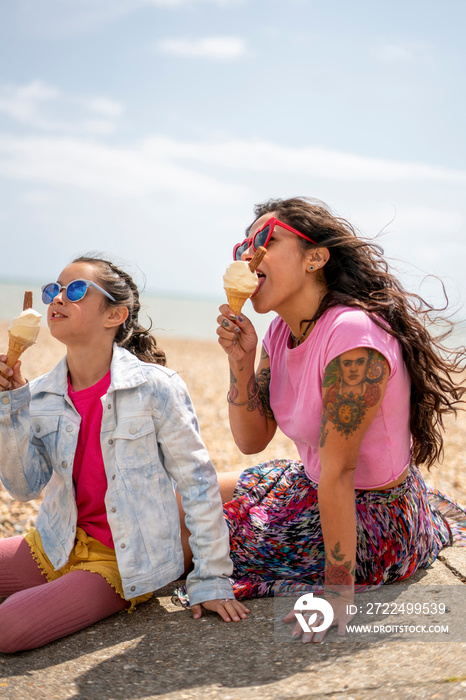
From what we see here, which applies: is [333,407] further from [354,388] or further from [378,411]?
[378,411]

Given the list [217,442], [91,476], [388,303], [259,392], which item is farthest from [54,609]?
[217,442]

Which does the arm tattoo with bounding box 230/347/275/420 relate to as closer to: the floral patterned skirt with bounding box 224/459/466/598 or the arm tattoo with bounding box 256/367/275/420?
the arm tattoo with bounding box 256/367/275/420

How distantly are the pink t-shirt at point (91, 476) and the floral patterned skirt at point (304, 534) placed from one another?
0.84m

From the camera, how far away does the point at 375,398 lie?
128 inches

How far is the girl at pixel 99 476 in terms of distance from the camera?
351cm

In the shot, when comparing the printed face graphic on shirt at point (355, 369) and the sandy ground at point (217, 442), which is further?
the sandy ground at point (217, 442)

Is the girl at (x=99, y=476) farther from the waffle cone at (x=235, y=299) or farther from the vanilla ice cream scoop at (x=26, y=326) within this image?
the waffle cone at (x=235, y=299)

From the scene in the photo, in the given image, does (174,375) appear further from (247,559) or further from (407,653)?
(407,653)

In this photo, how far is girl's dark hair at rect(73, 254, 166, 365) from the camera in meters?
3.97

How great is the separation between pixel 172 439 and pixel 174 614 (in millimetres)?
961

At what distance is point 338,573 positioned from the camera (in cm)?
327

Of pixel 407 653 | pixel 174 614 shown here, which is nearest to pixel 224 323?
pixel 174 614

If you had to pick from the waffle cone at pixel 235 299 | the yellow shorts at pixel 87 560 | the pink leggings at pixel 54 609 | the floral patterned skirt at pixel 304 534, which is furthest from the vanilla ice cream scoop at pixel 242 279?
the pink leggings at pixel 54 609

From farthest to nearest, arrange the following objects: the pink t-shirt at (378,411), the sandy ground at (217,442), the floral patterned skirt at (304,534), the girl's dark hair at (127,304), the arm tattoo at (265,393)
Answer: the sandy ground at (217,442) → the arm tattoo at (265,393) → the girl's dark hair at (127,304) → the floral patterned skirt at (304,534) → the pink t-shirt at (378,411)
